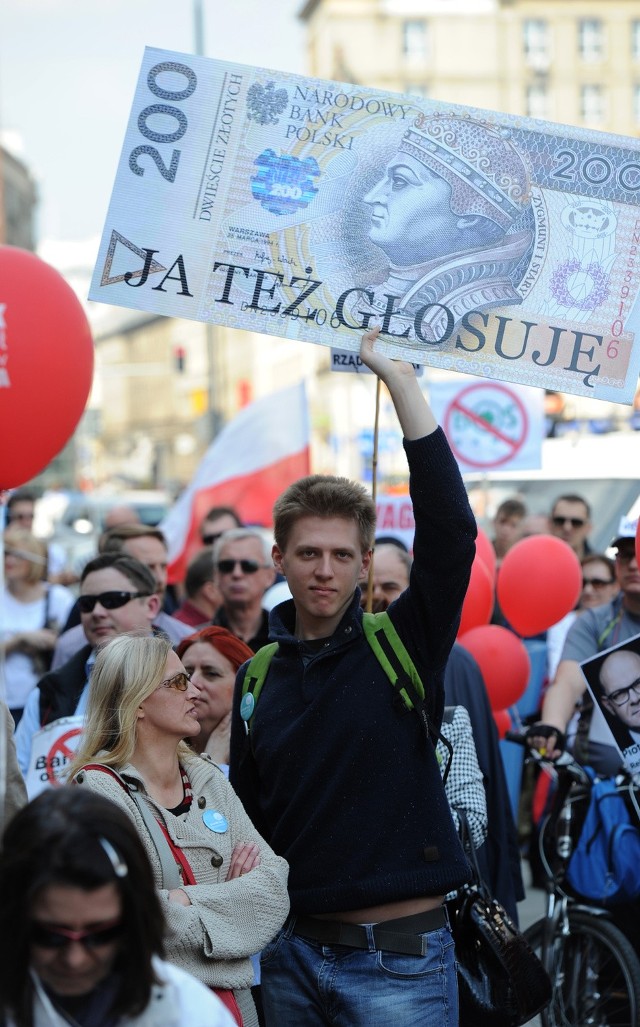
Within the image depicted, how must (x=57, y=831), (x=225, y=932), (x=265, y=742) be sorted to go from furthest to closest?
(x=265, y=742) < (x=225, y=932) < (x=57, y=831)

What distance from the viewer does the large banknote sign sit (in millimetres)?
3811

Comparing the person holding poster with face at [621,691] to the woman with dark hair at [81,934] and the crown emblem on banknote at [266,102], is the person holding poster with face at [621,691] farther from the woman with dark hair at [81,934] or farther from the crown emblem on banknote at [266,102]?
the woman with dark hair at [81,934]

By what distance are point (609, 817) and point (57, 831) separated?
10.6 ft

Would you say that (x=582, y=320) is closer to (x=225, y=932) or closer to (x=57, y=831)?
(x=225, y=932)

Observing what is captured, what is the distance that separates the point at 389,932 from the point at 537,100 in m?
61.1

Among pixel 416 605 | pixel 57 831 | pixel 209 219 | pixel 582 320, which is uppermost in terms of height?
pixel 209 219

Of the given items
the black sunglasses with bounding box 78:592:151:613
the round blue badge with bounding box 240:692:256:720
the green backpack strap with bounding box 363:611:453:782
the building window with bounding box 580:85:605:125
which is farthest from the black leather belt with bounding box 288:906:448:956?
the building window with bounding box 580:85:605:125

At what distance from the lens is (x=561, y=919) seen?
528cm

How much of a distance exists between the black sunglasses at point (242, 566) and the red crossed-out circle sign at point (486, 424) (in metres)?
3.58

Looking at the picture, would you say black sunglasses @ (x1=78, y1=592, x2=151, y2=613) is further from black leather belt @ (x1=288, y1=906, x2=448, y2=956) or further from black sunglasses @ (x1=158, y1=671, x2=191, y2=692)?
black leather belt @ (x1=288, y1=906, x2=448, y2=956)

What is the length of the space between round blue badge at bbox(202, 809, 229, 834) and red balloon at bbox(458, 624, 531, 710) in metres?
2.82

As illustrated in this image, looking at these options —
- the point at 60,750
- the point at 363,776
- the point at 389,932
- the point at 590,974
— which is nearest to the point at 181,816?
the point at 363,776

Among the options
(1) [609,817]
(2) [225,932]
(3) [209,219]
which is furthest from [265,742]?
(1) [609,817]

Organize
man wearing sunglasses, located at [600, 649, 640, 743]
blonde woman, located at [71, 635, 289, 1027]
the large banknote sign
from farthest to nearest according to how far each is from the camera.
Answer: man wearing sunglasses, located at [600, 649, 640, 743] < the large banknote sign < blonde woman, located at [71, 635, 289, 1027]
